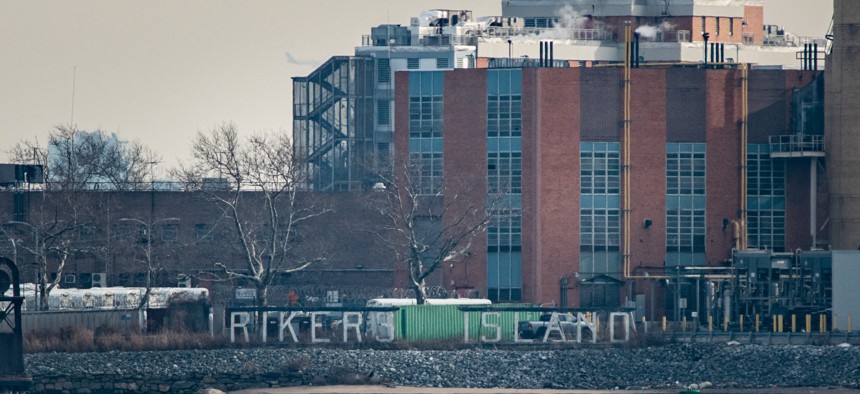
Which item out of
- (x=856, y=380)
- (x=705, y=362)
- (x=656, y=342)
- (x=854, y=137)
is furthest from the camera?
(x=854, y=137)

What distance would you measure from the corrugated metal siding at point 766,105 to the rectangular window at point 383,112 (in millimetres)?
39913

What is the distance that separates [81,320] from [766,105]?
140 ft

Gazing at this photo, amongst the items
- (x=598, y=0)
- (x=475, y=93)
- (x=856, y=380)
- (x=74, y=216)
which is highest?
(x=598, y=0)

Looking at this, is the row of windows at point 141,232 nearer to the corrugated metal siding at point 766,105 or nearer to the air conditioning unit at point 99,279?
the air conditioning unit at point 99,279

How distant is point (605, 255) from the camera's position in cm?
10288

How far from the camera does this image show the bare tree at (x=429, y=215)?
101m

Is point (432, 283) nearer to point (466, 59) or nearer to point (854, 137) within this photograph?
point (854, 137)

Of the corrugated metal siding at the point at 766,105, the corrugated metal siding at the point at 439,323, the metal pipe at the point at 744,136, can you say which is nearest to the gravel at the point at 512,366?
the corrugated metal siding at the point at 439,323

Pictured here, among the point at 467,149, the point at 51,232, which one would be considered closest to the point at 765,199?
the point at 467,149

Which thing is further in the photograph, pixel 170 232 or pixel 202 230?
pixel 170 232

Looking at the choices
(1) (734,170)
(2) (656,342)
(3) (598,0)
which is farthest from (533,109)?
(3) (598,0)

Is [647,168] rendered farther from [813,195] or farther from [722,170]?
[813,195]

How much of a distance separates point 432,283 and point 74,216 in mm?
22159

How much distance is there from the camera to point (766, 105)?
104m
